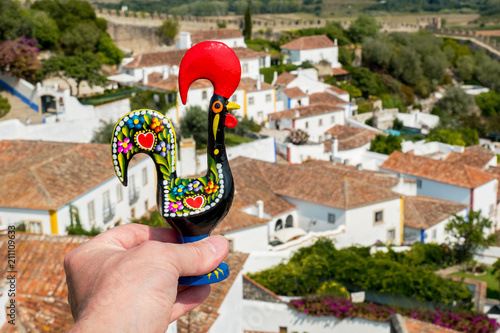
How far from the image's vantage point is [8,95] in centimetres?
3288

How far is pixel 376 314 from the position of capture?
48.9 ft

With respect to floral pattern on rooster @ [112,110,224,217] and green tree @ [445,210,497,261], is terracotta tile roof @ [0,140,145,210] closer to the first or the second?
green tree @ [445,210,497,261]

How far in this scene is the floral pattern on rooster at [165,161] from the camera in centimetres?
387

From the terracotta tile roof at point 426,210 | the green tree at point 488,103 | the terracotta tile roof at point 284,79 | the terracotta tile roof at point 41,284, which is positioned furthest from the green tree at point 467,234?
the green tree at point 488,103

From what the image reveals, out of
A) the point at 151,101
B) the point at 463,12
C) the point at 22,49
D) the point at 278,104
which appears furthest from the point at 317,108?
the point at 463,12

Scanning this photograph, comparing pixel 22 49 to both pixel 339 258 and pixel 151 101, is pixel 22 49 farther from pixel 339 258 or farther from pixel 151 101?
pixel 339 258

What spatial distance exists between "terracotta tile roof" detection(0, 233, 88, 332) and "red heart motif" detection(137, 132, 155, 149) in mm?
4457

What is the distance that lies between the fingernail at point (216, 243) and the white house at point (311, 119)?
35.6m

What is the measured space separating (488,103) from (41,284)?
53.2m

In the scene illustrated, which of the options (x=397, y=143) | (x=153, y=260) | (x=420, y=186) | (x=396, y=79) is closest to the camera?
(x=153, y=260)

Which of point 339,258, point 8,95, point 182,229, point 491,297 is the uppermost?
point 182,229

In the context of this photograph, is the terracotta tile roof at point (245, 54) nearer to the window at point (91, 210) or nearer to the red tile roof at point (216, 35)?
the red tile roof at point (216, 35)

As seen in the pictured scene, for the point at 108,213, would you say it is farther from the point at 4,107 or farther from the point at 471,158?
the point at 471,158

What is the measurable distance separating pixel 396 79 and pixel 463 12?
7174 cm
